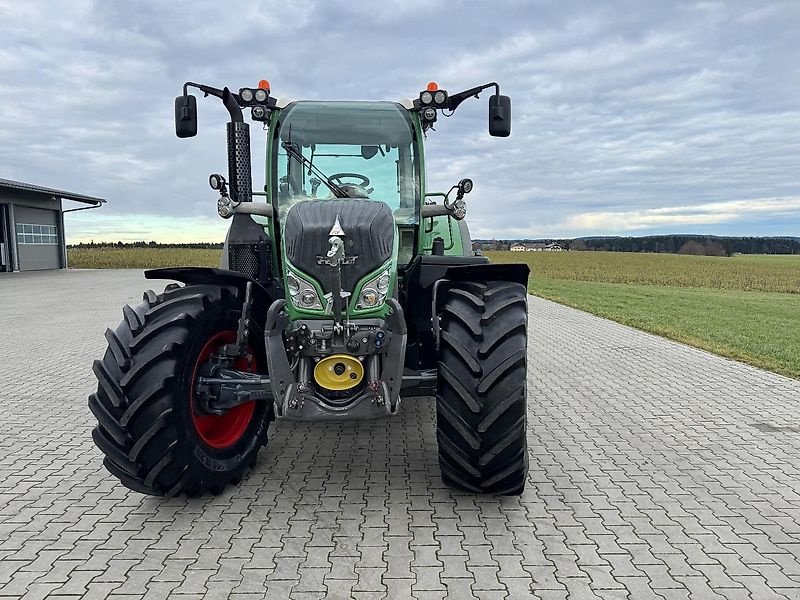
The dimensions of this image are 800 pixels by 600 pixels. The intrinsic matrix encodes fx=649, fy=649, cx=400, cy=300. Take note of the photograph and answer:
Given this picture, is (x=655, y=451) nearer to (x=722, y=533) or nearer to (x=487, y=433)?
(x=722, y=533)

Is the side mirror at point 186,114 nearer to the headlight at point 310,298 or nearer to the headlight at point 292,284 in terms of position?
the headlight at point 292,284

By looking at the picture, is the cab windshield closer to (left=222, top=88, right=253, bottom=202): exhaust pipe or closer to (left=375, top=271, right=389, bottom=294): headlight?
(left=222, top=88, right=253, bottom=202): exhaust pipe

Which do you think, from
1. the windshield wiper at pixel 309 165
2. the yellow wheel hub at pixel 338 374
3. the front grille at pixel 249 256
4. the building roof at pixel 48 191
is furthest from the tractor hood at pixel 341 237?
the building roof at pixel 48 191

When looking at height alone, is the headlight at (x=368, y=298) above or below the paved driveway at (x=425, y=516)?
above

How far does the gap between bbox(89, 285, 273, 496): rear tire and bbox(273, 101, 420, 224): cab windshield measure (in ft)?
4.36

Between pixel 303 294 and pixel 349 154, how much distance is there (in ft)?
5.70

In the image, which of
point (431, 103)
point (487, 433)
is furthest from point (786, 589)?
point (431, 103)

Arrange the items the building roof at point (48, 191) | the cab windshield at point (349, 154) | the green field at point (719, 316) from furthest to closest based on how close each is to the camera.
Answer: the building roof at point (48, 191)
the green field at point (719, 316)
the cab windshield at point (349, 154)

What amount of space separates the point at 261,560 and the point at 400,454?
1797 millimetres

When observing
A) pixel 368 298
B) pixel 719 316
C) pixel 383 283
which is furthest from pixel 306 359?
pixel 719 316

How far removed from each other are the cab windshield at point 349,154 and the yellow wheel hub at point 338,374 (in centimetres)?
160

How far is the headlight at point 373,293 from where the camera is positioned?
155 inches

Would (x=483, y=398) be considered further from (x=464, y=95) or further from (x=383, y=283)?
(x=464, y=95)

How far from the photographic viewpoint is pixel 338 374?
388cm
